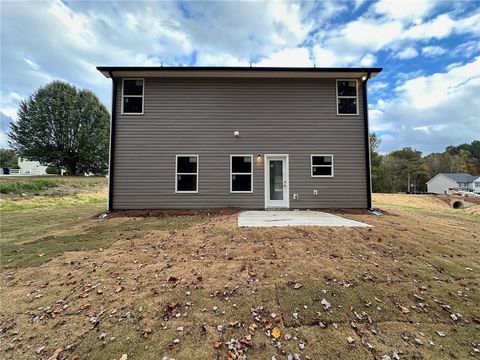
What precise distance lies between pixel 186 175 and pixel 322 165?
587cm

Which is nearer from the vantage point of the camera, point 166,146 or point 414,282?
point 414,282

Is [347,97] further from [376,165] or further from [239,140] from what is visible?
[376,165]

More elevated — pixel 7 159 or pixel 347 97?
pixel 7 159

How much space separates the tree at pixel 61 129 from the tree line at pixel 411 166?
36.3 metres

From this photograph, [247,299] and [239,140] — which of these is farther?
[239,140]

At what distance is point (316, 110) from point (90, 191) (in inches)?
667

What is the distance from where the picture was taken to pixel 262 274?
163 inches

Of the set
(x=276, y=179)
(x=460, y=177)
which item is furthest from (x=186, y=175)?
(x=460, y=177)

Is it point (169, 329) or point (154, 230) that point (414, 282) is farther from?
point (154, 230)

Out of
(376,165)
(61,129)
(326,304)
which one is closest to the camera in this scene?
(326,304)

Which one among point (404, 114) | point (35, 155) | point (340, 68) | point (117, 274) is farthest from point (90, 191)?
point (404, 114)

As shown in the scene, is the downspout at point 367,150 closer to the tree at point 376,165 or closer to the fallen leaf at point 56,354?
the fallen leaf at point 56,354

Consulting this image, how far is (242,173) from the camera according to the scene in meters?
10.5

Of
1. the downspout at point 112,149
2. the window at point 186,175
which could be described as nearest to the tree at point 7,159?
the downspout at point 112,149
